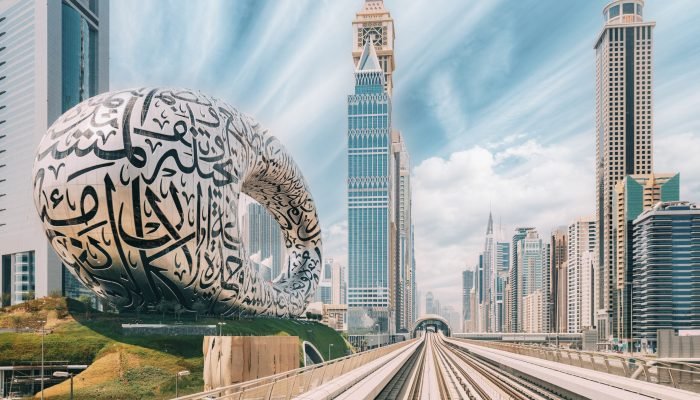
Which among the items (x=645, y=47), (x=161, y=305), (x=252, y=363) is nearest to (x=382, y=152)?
(x=645, y=47)

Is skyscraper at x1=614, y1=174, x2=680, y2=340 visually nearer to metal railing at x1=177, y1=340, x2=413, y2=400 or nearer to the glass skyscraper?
the glass skyscraper

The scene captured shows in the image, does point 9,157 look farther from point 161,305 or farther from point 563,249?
point 563,249

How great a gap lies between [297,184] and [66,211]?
21254 mm

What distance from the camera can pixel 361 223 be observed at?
458ft

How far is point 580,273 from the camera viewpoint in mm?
151625

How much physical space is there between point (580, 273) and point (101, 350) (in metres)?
147

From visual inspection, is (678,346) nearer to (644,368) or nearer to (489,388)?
(489,388)

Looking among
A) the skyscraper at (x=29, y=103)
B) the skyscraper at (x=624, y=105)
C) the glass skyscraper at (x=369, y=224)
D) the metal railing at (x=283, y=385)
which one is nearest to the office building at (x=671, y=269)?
the skyscraper at (x=624, y=105)

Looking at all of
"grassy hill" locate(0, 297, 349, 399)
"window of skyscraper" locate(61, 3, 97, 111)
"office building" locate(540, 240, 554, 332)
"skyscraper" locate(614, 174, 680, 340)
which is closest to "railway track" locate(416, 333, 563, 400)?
"grassy hill" locate(0, 297, 349, 399)

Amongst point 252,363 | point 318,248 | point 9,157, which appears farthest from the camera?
point 9,157

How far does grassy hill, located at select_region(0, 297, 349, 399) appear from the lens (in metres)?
21.1

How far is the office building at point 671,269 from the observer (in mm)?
98062

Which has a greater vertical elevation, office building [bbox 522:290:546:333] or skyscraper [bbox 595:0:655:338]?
skyscraper [bbox 595:0:655:338]

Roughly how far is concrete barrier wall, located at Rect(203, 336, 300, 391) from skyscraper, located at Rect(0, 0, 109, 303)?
231 ft
